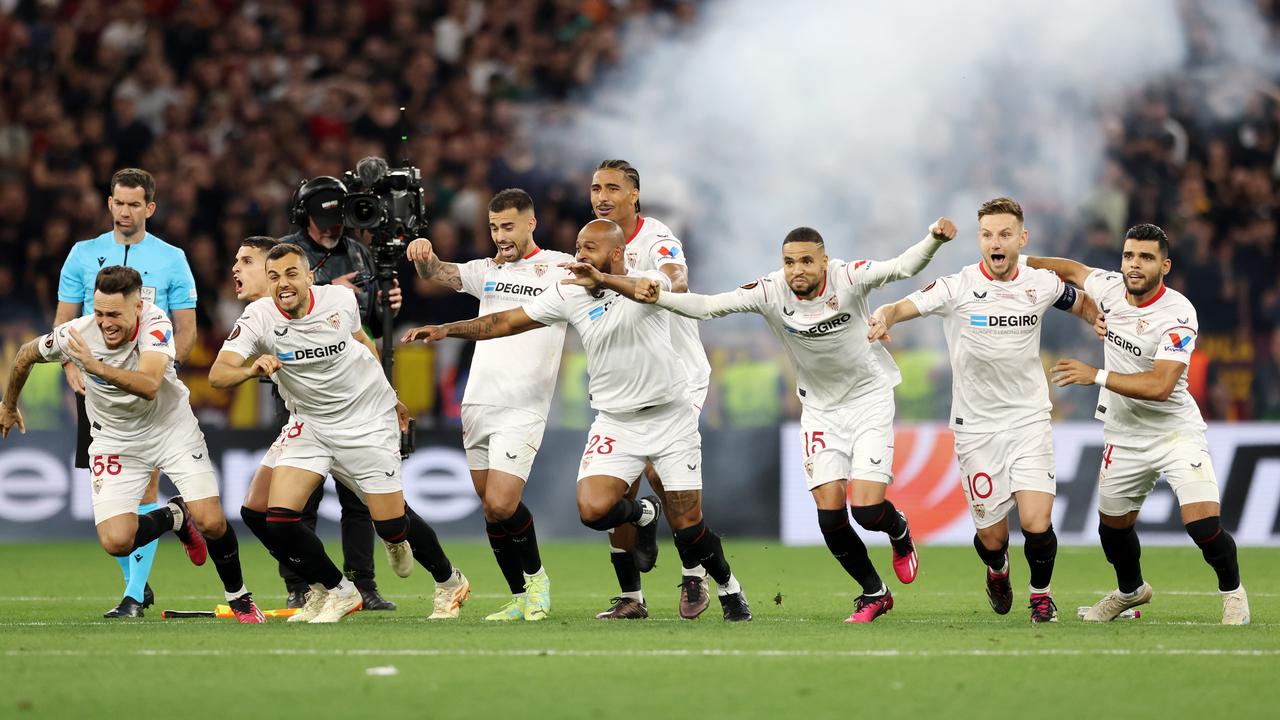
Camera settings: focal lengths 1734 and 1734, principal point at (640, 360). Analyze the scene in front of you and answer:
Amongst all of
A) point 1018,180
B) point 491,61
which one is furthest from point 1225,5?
point 491,61

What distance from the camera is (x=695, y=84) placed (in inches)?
744

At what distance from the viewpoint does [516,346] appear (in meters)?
9.34

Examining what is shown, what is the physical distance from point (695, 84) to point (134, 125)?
5904 mm

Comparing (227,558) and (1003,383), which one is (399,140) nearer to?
(227,558)

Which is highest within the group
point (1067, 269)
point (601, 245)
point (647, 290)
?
point (601, 245)

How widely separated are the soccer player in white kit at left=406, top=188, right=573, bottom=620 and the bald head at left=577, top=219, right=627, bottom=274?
23.7 inches

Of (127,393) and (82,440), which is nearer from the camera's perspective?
(127,393)

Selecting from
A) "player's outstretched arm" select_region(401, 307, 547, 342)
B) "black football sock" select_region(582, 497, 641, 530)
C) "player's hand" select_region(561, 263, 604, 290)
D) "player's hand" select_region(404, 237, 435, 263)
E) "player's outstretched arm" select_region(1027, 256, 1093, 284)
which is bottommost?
"black football sock" select_region(582, 497, 641, 530)

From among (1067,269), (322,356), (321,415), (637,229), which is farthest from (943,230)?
(321,415)

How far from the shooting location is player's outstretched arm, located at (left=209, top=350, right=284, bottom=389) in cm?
797

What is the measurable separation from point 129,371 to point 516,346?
201 centimetres

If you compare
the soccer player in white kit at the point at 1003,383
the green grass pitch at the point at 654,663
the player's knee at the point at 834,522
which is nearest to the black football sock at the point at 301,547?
the green grass pitch at the point at 654,663

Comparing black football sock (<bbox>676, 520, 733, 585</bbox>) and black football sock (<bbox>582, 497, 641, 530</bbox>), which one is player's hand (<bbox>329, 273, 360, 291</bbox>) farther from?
black football sock (<bbox>676, 520, 733, 585</bbox>)

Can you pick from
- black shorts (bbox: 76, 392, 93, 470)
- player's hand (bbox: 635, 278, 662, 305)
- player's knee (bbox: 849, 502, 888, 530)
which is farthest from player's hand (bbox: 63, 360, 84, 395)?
player's knee (bbox: 849, 502, 888, 530)
